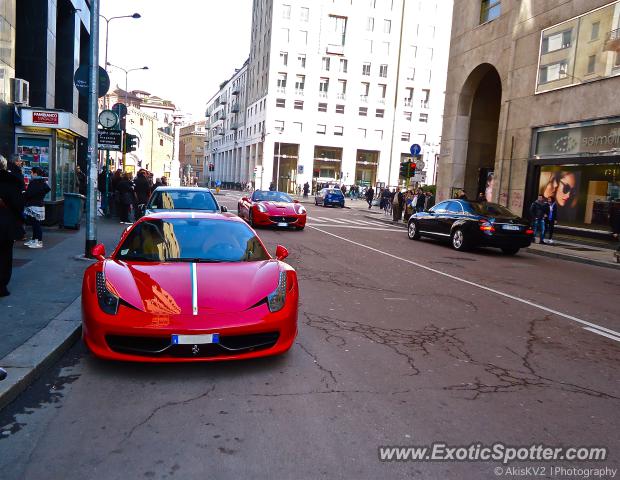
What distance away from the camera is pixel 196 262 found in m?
4.97

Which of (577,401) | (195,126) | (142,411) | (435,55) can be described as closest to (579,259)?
(577,401)

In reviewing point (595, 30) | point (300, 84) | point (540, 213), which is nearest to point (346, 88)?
point (300, 84)

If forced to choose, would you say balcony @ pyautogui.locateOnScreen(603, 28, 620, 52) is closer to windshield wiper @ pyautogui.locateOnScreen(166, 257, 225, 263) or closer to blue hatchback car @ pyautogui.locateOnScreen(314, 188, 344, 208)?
windshield wiper @ pyautogui.locateOnScreen(166, 257, 225, 263)

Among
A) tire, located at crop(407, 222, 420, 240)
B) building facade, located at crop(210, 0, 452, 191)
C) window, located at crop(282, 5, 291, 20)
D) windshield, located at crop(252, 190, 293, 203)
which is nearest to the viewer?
tire, located at crop(407, 222, 420, 240)

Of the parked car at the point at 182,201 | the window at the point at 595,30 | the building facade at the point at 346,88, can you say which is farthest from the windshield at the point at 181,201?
the building facade at the point at 346,88

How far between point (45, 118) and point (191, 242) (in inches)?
402

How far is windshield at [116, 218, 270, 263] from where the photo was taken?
5121 mm

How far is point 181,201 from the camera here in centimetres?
1127

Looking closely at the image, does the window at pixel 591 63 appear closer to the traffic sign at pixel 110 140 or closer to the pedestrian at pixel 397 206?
the pedestrian at pixel 397 206

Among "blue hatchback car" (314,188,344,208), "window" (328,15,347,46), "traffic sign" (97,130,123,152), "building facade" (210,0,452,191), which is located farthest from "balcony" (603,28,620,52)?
"window" (328,15,347,46)

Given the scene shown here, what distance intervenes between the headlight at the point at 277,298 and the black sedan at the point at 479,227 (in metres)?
10.8

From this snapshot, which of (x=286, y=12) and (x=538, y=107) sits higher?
(x=286, y=12)

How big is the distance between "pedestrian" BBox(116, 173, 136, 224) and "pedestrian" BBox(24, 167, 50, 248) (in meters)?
6.17

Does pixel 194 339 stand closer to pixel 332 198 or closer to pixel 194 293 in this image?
pixel 194 293
